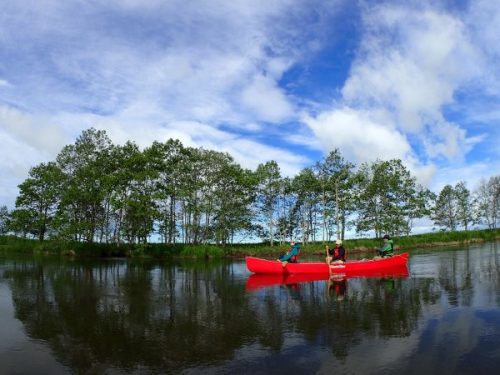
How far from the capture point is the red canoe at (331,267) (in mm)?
24359

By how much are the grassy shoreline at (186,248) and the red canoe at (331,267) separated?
2141 cm

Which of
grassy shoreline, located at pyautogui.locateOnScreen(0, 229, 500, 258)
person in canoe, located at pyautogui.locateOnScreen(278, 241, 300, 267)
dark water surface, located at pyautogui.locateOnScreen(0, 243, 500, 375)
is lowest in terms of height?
grassy shoreline, located at pyautogui.locateOnScreen(0, 229, 500, 258)

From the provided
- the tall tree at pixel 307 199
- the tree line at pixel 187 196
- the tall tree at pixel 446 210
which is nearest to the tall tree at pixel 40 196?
the tree line at pixel 187 196

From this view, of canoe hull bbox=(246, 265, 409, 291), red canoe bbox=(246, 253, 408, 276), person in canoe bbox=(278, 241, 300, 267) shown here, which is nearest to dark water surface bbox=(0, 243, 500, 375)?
canoe hull bbox=(246, 265, 409, 291)

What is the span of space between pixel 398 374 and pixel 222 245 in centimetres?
4483

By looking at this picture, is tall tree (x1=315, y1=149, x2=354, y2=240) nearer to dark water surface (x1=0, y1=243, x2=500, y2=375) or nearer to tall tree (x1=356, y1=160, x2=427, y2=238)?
tall tree (x1=356, y1=160, x2=427, y2=238)

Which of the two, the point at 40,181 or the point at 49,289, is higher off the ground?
the point at 40,181

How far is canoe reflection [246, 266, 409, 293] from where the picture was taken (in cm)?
2130

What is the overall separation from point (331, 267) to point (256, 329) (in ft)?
43.7

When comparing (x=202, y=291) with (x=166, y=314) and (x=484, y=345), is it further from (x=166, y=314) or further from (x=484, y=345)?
(x=484, y=345)

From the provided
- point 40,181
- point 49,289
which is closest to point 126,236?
point 40,181

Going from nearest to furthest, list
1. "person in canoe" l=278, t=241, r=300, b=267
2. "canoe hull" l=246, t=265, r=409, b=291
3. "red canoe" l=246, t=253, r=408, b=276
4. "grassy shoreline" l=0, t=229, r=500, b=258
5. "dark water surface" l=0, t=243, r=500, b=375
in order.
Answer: "dark water surface" l=0, t=243, r=500, b=375
"canoe hull" l=246, t=265, r=409, b=291
"red canoe" l=246, t=253, r=408, b=276
"person in canoe" l=278, t=241, r=300, b=267
"grassy shoreline" l=0, t=229, r=500, b=258

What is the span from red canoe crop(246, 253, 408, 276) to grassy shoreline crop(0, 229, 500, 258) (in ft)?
70.2

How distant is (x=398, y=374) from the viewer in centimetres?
780
